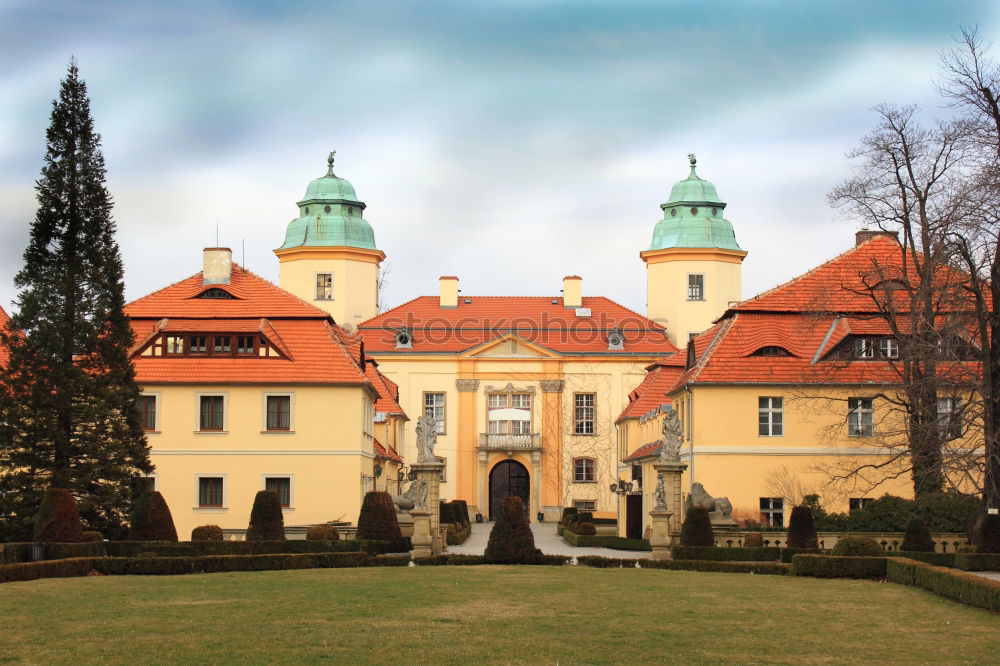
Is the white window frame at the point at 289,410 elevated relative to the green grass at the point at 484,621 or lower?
elevated

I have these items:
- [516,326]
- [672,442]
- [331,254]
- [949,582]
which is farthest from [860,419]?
[331,254]

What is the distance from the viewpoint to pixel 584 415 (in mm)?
73188

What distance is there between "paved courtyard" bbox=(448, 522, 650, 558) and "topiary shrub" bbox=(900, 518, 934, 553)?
8.40 meters

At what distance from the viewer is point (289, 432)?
1750 inches

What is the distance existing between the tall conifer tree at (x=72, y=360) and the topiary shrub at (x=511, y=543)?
30.1ft

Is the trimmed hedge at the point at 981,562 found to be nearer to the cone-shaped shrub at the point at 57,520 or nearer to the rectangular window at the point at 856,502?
the rectangular window at the point at 856,502

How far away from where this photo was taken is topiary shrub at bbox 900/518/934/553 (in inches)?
1230

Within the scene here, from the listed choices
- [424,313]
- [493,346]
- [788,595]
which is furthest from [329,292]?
[788,595]

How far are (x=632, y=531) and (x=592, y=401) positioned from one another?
24421 mm

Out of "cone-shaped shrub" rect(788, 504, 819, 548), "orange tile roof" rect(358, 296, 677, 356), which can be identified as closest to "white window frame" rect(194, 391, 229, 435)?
"cone-shaped shrub" rect(788, 504, 819, 548)

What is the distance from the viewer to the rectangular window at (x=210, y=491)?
4412cm

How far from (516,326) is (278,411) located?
32.4 metres

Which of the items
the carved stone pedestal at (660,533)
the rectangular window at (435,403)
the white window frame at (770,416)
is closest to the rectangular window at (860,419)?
the white window frame at (770,416)

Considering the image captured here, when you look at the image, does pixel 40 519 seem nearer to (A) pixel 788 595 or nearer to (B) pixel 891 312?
(A) pixel 788 595
